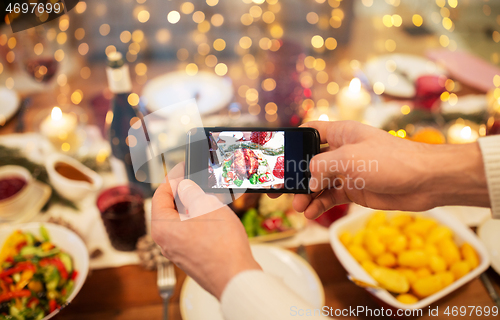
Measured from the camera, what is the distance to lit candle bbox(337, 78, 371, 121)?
1.04 metres

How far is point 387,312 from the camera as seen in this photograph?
0.65 meters

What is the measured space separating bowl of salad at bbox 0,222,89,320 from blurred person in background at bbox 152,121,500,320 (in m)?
0.27

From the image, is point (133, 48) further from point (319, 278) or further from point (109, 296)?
point (319, 278)

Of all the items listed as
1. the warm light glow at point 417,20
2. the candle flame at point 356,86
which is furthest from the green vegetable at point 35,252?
the warm light glow at point 417,20

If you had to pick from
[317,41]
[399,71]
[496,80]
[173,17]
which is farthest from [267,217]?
[173,17]

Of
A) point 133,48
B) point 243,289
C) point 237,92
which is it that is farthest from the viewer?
point 133,48

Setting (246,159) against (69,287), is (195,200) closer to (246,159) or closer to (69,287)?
(246,159)

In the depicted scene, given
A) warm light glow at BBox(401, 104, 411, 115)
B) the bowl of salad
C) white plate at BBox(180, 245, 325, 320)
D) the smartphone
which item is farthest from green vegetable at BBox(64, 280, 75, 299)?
warm light glow at BBox(401, 104, 411, 115)

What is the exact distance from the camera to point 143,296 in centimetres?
69

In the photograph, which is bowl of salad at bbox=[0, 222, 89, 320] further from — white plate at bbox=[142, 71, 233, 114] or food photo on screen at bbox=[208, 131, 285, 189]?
white plate at bbox=[142, 71, 233, 114]

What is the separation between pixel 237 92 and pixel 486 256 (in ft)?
3.25

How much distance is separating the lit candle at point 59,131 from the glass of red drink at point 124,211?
37 centimetres

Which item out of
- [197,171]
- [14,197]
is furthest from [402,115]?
[14,197]

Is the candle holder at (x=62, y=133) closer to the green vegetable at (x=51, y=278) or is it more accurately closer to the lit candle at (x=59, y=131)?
the lit candle at (x=59, y=131)
